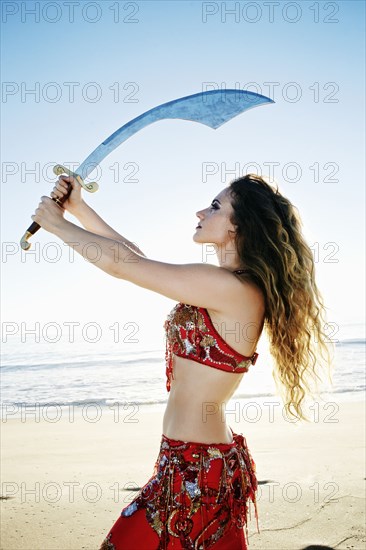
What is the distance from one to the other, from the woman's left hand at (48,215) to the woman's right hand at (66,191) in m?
0.15

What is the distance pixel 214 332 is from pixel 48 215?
76 centimetres

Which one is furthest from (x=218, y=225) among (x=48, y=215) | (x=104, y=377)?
(x=104, y=377)

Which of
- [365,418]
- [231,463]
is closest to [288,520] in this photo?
[231,463]

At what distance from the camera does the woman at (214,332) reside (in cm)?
213

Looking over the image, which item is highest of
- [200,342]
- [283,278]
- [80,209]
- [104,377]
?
[80,209]

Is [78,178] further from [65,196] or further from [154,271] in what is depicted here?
[154,271]

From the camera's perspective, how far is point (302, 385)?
107 inches

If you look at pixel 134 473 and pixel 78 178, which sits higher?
pixel 78 178

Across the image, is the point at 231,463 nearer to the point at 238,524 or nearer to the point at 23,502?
the point at 238,524

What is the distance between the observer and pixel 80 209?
8.46 feet

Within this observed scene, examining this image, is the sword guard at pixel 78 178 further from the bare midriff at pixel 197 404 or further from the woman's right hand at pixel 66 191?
the bare midriff at pixel 197 404

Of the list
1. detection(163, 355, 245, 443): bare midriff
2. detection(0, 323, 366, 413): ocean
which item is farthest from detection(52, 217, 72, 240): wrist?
detection(0, 323, 366, 413): ocean

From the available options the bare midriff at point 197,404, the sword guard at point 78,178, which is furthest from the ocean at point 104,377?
the sword guard at point 78,178

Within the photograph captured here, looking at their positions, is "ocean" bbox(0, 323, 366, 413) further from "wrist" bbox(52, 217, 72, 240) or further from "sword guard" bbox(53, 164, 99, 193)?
"wrist" bbox(52, 217, 72, 240)
